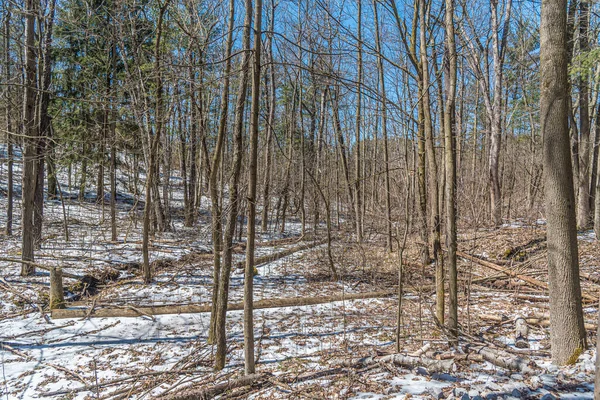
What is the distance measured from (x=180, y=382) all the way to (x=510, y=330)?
15.4 feet

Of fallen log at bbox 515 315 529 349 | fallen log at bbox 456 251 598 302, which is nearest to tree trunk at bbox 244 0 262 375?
fallen log at bbox 515 315 529 349

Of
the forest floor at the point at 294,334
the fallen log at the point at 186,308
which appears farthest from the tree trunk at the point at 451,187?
the fallen log at the point at 186,308

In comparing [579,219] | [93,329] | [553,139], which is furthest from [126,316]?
[579,219]

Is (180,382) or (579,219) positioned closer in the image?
(180,382)

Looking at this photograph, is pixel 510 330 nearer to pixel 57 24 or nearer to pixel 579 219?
pixel 579 219

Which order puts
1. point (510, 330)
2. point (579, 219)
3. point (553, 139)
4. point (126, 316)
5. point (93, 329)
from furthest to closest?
point (579, 219) < point (126, 316) < point (93, 329) < point (510, 330) < point (553, 139)

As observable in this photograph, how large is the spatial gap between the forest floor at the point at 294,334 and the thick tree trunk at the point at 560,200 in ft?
0.89

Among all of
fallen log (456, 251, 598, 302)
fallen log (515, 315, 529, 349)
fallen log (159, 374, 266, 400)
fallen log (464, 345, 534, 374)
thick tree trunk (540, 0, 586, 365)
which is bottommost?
fallen log (159, 374, 266, 400)

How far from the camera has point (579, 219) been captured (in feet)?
39.1

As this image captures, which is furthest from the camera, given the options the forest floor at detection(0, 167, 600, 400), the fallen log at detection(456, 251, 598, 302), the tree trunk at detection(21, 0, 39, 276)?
the tree trunk at detection(21, 0, 39, 276)

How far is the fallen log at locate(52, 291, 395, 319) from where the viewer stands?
21.5 ft

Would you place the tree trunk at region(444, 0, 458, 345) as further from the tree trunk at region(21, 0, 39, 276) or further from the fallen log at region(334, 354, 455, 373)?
the tree trunk at region(21, 0, 39, 276)

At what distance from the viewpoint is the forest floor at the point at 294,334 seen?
147 inches

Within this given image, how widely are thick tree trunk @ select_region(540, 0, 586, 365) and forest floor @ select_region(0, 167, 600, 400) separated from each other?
270 mm
